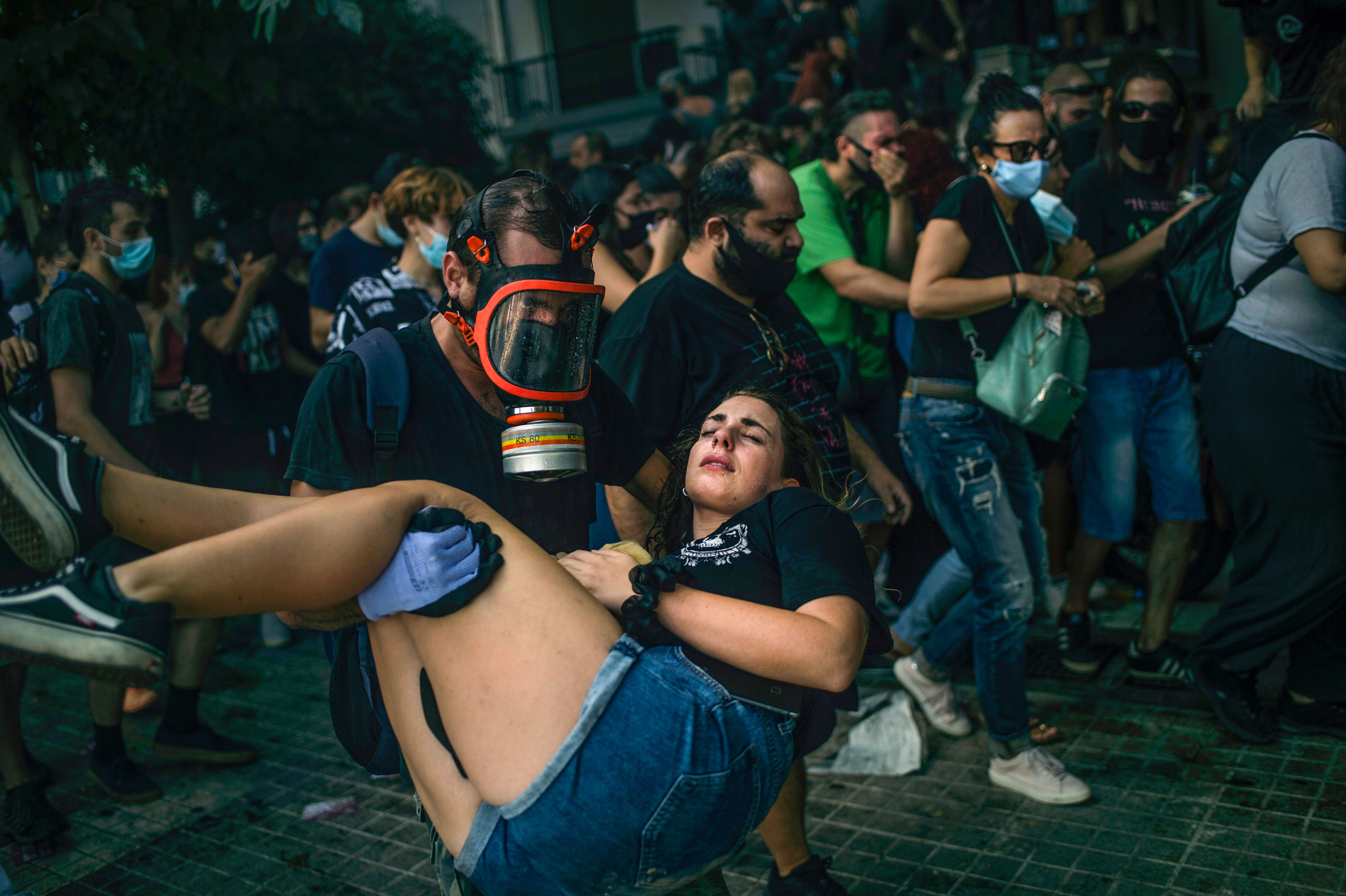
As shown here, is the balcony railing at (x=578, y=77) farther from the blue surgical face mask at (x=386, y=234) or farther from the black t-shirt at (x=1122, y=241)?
the black t-shirt at (x=1122, y=241)

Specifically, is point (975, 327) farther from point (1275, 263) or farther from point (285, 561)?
point (285, 561)

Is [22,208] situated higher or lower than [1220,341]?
higher

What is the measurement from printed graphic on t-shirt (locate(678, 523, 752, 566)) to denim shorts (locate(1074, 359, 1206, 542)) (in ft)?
8.97

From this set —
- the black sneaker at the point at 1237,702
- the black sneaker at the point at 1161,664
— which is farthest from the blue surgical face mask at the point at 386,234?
the black sneaker at the point at 1237,702

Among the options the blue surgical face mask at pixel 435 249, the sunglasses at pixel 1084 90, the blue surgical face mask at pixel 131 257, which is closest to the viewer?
the blue surgical face mask at pixel 435 249

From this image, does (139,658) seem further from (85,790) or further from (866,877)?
(85,790)

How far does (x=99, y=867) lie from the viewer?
361 centimetres

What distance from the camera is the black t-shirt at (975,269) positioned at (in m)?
3.82

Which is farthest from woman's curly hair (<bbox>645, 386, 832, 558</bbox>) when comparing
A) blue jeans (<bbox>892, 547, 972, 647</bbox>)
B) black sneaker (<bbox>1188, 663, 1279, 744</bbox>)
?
black sneaker (<bbox>1188, 663, 1279, 744</bbox>)

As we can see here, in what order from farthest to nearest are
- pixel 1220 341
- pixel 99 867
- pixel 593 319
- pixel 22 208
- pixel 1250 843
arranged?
pixel 22 208 < pixel 1220 341 < pixel 99 867 < pixel 1250 843 < pixel 593 319

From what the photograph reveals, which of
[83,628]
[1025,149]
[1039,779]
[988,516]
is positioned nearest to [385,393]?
[83,628]

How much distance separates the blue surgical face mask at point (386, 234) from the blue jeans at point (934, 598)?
2.80 metres

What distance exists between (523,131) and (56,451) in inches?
815

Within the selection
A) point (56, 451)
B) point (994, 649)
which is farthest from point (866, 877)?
point (56, 451)
